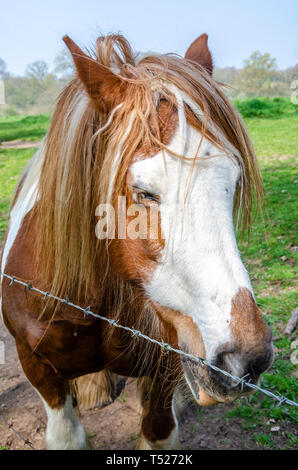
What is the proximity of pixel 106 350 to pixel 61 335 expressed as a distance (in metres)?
0.26

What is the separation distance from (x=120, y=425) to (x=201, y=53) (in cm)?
260

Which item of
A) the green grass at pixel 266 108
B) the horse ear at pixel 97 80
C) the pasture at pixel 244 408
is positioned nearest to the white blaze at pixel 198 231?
the horse ear at pixel 97 80

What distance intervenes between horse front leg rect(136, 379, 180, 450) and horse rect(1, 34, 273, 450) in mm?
342

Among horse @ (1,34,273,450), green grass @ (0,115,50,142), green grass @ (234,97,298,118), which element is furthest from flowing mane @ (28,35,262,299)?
green grass @ (234,97,298,118)

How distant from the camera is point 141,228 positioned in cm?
141

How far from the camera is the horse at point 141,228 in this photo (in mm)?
1248

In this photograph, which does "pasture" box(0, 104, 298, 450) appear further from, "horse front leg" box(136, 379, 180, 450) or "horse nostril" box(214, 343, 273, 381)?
"horse nostril" box(214, 343, 273, 381)

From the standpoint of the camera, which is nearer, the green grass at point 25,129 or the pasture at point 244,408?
the pasture at point 244,408

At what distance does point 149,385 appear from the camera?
7.66ft

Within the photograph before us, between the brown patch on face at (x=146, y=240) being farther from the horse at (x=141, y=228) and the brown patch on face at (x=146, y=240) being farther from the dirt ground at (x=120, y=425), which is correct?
the dirt ground at (x=120, y=425)

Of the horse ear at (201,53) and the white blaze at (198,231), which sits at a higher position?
the horse ear at (201,53)

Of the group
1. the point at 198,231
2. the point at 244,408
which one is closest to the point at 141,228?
the point at 198,231

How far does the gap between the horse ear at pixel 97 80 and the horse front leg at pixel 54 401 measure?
4.62ft

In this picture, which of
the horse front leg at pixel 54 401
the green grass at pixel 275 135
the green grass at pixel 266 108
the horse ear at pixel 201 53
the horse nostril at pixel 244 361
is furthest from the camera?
the green grass at pixel 266 108
